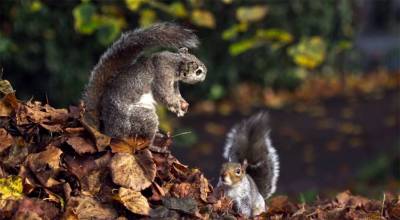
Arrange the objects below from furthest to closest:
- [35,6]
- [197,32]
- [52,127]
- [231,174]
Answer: [35,6] → [197,32] → [231,174] → [52,127]

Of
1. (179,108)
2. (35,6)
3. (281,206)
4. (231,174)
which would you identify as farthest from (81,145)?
(35,6)

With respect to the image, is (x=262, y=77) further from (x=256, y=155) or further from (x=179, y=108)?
(x=179, y=108)

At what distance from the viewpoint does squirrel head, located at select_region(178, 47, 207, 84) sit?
3727 millimetres

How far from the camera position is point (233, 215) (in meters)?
3.49

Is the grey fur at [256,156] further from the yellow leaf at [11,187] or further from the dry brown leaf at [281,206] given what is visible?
the yellow leaf at [11,187]

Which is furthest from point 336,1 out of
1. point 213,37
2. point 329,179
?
point 329,179

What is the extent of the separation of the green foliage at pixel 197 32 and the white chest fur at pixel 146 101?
151cm

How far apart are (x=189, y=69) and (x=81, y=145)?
0.67m

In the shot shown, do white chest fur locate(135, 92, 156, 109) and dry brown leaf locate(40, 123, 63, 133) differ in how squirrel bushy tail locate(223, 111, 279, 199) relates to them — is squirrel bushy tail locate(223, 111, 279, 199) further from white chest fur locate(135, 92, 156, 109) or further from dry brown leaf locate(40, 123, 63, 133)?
dry brown leaf locate(40, 123, 63, 133)

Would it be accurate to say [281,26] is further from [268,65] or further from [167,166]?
[167,166]

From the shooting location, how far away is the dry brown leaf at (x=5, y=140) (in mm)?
3332

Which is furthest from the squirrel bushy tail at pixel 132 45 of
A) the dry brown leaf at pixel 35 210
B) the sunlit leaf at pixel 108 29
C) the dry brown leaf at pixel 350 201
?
the sunlit leaf at pixel 108 29

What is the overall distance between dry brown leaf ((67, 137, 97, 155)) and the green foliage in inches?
73.3

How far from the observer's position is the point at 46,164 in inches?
128
